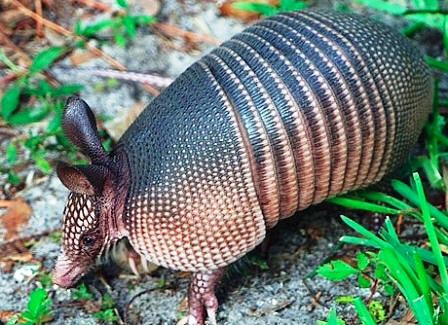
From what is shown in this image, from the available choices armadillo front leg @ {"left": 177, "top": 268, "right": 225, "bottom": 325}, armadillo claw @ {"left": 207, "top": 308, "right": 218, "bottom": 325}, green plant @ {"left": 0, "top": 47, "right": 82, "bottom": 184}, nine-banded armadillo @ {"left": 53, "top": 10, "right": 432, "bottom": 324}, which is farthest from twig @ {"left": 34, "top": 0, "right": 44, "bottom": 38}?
armadillo claw @ {"left": 207, "top": 308, "right": 218, "bottom": 325}

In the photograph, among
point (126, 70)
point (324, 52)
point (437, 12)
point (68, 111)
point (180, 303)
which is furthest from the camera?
point (126, 70)

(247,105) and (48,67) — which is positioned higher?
(247,105)

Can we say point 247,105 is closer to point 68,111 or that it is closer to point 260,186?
point 260,186

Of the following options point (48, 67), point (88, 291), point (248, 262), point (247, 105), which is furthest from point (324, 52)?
point (48, 67)

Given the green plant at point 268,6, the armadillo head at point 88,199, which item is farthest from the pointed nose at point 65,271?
the green plant at point 268,6

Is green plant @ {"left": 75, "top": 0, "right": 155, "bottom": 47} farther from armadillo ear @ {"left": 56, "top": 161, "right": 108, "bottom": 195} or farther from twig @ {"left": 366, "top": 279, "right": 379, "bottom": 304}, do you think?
twig @ {"left": 366, "top": 279, "right": 379, "bottom": 304}

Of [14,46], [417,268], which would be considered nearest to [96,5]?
[14,46]

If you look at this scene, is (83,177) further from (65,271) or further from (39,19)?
(39,19)
